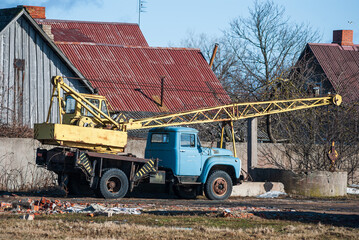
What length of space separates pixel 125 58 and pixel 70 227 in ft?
76.4

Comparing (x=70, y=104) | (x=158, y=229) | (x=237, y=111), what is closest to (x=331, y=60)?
(x=237, y=111)

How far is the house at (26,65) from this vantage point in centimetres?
2645

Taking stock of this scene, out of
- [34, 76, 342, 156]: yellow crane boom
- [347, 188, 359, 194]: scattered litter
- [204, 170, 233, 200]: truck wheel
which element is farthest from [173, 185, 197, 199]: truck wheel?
[347, 188, 359, 194]: scattered litter

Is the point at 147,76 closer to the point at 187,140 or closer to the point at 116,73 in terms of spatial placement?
the point at 116,73

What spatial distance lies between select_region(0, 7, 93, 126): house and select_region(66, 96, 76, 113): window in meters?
5.82

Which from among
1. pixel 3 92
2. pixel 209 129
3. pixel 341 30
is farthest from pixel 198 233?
pixel 341 30

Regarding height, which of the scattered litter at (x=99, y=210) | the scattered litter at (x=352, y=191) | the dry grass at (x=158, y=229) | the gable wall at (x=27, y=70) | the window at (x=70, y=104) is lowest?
the dry grass at (x=158, y=229)

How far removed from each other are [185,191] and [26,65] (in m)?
10.1

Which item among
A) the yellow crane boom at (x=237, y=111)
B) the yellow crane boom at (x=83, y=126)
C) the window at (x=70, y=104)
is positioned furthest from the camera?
the yellow crane boom at (x=237, y=111)

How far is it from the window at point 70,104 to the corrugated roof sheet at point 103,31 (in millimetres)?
19070

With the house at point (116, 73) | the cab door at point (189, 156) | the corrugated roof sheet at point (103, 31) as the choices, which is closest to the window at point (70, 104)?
Result: the cab door at point (189, 156)

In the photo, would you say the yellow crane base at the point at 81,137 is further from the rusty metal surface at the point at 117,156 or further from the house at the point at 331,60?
the house at the point at 331,60

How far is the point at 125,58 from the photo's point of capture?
33.7 meters

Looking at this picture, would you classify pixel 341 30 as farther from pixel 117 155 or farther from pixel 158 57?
pixel 117 155
